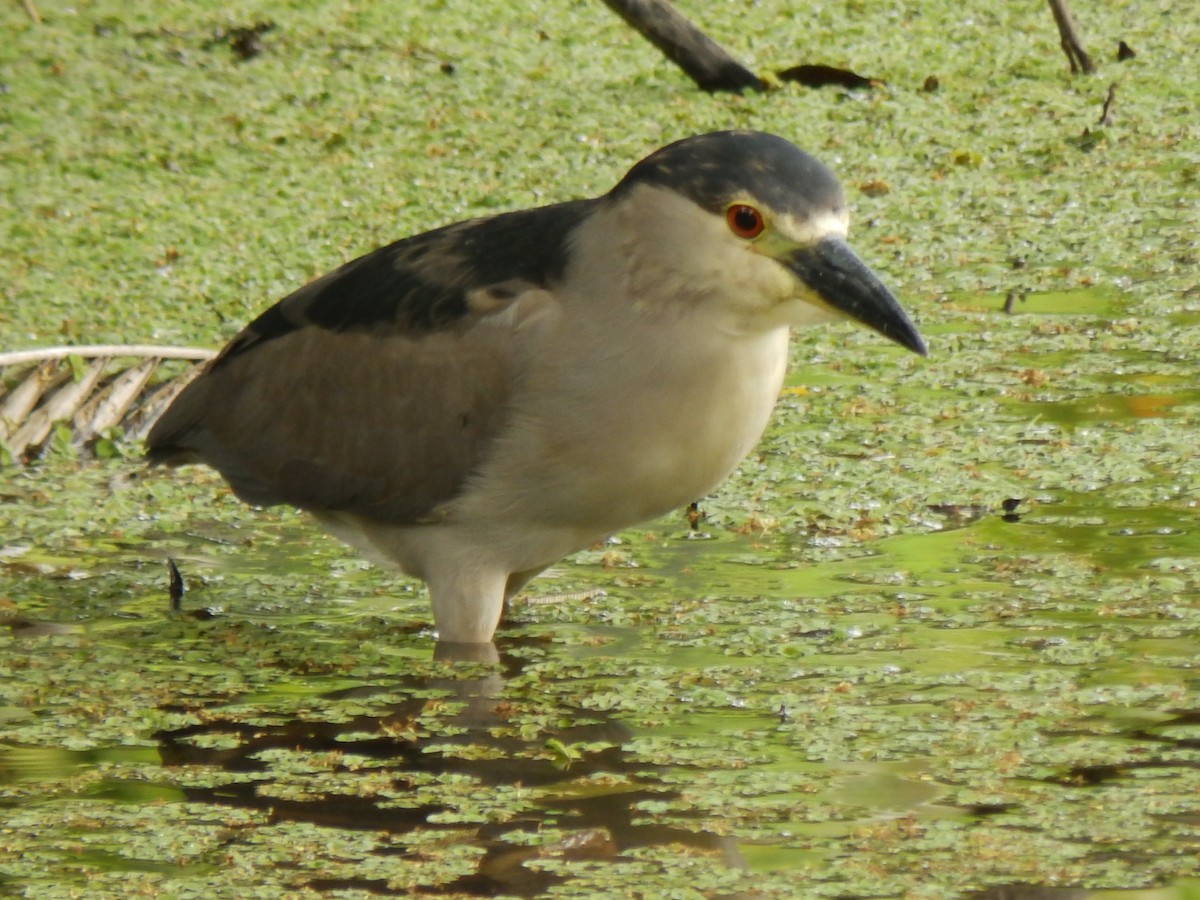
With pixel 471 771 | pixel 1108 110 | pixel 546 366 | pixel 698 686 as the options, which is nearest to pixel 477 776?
pixel 471 771

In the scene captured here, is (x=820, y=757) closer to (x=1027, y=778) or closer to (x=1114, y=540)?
(x=1027, y=778)

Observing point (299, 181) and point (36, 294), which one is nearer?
point (36, 294)

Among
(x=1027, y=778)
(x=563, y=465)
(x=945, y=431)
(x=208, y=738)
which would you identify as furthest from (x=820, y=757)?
(x=945, y=431)

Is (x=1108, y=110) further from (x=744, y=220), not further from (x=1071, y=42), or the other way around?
(x=744, y=220)

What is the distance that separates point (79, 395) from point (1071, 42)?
13.8 ft

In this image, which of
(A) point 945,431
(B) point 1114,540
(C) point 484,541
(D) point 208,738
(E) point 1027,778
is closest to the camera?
(E) point 1027,778

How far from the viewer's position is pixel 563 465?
155 inches

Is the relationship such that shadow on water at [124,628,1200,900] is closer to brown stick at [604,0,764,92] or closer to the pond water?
the pond water

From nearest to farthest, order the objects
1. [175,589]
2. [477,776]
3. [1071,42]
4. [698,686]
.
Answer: [477,776], [698,686], [175,589], [1071,42]

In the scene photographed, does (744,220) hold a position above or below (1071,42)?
below

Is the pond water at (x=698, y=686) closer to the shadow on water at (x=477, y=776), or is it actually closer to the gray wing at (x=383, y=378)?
the shadow on water at (x=477, y=776)

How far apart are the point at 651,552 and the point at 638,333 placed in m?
0.96

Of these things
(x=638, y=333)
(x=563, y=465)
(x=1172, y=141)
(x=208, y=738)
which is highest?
(x=1172, y=141)

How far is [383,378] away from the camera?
435 centimetres
